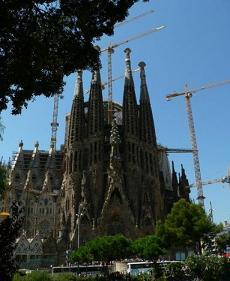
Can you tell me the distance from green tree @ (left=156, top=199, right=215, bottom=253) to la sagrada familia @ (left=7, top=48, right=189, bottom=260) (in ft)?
64.2

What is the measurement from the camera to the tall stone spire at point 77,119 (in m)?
72.5

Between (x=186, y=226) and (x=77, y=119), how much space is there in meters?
38.0

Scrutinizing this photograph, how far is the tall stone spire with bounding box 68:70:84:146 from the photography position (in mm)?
72500

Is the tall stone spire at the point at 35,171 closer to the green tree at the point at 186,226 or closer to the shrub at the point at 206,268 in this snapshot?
the green tree at the point at 186,226

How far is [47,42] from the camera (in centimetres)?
1388

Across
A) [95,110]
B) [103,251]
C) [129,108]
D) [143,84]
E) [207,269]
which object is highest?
[143,84]

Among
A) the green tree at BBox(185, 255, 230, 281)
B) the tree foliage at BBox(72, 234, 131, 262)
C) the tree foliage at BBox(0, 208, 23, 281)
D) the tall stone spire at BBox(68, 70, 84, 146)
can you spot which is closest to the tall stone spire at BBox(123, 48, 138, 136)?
the tall stone spire at BBox(68, 70, 84, 146)

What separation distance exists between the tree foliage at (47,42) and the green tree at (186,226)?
98.5 ft

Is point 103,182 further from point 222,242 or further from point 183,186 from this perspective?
point 222,242

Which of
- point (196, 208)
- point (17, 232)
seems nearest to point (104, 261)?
point (196, 208)

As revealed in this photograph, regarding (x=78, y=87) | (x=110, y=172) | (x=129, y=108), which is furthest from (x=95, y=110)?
(x=110, y=172)

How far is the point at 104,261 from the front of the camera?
46.6 metres

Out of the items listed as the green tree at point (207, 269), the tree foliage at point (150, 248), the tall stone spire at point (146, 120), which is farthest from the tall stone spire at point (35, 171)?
the green tree at point (207, 269)

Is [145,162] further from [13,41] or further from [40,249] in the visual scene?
[13,41]
